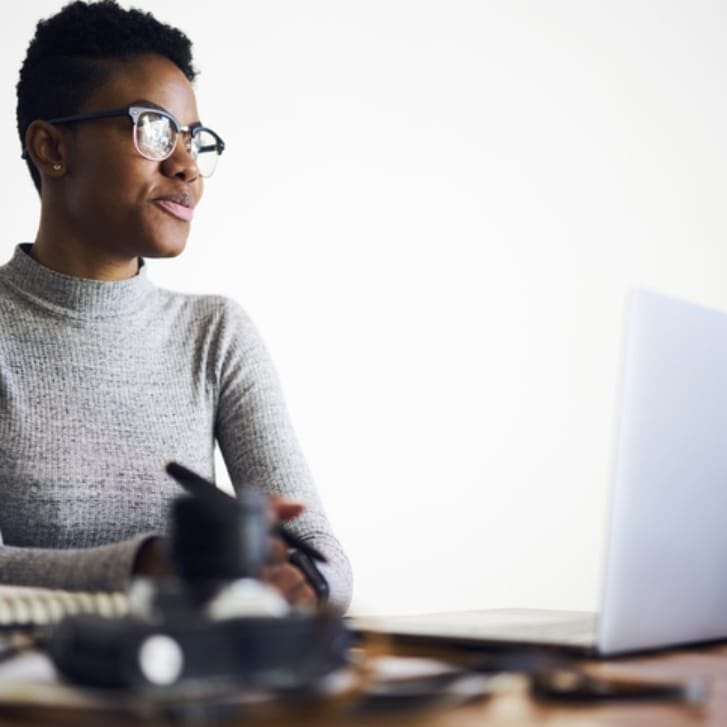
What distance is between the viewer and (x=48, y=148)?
170 cm

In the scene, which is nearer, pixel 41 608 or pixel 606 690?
pixel 606 690

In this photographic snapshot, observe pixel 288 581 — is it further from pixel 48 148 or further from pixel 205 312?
pixel 48 148

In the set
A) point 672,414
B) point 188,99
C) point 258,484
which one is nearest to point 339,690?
point 672,414

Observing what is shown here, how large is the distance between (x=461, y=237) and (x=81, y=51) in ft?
5.00

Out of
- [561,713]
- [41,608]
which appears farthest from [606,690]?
[41,608]

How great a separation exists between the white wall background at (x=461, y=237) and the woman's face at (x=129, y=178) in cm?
123

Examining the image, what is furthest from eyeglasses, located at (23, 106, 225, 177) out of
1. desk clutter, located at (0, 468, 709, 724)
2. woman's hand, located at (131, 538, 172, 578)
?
desk clutter, located at (0, 468, 709, 724)

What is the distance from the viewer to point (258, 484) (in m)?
1.51

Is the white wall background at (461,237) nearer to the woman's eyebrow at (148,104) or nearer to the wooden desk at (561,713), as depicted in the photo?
the woman's eyebrow at (148,104)

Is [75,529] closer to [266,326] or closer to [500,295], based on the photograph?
[266,326]

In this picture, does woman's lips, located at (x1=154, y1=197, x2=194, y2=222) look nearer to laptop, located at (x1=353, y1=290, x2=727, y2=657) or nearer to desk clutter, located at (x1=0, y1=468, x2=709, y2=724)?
laptop, located at (x1=353, y1=290, x2=727, y2=657)

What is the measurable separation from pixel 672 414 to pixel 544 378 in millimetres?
2220

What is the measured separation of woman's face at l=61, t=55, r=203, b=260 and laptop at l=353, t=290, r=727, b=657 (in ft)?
2.74

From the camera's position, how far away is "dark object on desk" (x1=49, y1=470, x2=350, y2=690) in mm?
530
